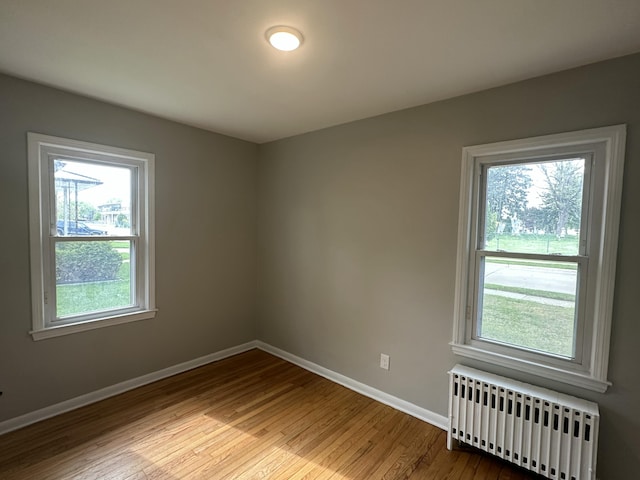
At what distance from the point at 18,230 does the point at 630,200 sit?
389 centimetres

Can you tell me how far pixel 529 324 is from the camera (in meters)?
2.08

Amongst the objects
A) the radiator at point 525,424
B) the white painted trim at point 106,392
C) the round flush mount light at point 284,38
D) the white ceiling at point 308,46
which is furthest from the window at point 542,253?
the white painted trim at point 106,392

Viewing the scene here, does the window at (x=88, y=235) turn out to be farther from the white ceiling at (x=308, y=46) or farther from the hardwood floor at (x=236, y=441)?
the hardwood floor at (x=236, y=441)

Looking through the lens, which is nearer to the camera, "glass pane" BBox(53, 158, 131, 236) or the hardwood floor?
the hardwood floor

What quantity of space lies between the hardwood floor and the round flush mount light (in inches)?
98.7

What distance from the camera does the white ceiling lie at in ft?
4.62

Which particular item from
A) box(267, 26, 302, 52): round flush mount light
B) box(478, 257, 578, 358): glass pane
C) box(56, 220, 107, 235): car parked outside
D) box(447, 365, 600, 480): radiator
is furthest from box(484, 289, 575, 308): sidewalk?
box(56, 220, 107, 235): car parked outside

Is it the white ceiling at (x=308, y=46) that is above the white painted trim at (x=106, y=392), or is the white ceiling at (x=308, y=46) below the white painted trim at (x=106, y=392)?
above

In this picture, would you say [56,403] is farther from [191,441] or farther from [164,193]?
[164,193]

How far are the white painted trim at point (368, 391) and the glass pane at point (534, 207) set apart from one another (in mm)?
1390

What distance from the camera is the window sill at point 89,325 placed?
7.66 feet

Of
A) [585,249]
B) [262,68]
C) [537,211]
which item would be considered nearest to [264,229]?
[262,68]

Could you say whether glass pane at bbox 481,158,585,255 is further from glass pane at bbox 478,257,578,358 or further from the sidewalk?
the sidewalk

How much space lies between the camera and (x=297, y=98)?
2.40m
